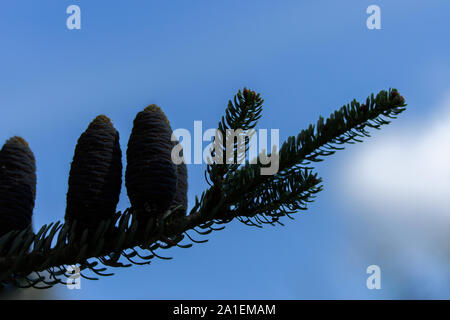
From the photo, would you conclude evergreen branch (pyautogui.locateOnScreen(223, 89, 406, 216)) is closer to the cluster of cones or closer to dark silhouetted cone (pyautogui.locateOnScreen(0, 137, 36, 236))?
the cluster of cones

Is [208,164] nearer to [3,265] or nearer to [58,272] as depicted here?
[58,272]

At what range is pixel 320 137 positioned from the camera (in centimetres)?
185

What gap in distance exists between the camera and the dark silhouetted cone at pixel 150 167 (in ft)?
5.73

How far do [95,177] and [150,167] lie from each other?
22 centimetres

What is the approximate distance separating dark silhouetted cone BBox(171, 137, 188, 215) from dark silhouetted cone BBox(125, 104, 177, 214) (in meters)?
0.06

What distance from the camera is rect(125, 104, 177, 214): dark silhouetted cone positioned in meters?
1.75

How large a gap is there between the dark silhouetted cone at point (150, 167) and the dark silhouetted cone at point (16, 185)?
46 cm

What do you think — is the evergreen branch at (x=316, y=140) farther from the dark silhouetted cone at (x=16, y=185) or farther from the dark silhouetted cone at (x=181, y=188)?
the dark silhouetted cone at (x=16, y=185)

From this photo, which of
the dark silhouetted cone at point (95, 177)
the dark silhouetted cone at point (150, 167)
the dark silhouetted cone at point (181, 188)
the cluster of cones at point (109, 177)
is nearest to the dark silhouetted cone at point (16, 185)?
the cluster of cones at point (109, 177)

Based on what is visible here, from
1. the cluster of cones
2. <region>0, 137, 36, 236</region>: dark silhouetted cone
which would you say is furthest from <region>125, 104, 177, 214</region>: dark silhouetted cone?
<region>0, 137, 36, 236</region>: dark silhouetted cone

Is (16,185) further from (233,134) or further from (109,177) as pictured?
(233,134)

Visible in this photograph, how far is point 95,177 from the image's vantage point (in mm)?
1751
